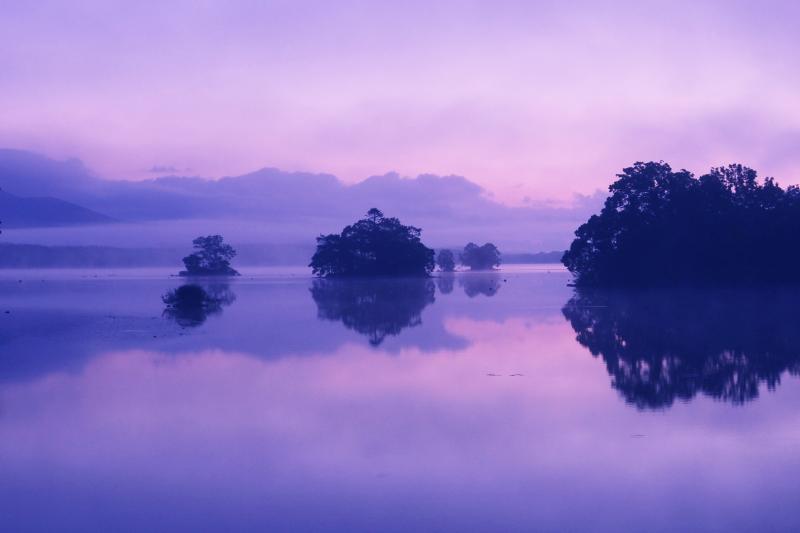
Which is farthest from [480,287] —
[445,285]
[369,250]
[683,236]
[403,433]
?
[403,433]

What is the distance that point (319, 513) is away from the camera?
649 centimetres

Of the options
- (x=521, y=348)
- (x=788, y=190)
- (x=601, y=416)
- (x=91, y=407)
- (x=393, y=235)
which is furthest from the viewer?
(x=393, y=235)

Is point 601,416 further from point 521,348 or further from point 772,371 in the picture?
point 521,348

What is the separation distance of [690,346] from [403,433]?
32.3 ft

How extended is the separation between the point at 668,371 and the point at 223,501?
910 cm

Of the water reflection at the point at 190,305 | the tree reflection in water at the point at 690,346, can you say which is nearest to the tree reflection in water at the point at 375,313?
the water reflection at the point at 190,305

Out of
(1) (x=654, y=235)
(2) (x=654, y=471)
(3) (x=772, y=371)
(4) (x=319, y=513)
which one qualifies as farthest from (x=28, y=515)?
(1) (x=654, y=235)

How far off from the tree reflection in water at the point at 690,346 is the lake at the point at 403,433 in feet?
0.28

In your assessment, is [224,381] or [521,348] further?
[521,348]

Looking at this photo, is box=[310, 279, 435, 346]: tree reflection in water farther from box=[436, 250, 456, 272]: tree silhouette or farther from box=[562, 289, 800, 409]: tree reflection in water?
box=[436, 250, 456, 272]: tree silhouette

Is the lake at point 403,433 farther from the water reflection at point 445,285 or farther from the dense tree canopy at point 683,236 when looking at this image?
the dense tree canopy at point 683,236

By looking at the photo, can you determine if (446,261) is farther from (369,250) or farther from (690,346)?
(690,346)

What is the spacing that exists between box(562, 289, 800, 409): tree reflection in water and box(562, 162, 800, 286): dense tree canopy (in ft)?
62.5

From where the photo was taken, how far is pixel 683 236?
4984 centimetres
